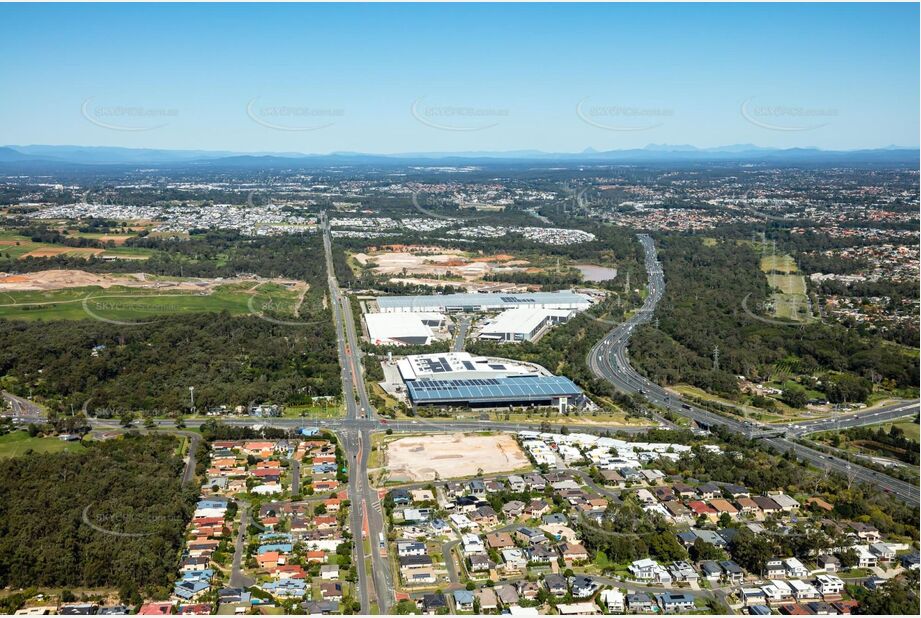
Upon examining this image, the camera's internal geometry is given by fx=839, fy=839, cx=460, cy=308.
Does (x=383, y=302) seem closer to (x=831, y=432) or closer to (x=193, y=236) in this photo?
(x=831, y=432)

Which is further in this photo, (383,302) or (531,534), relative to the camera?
(383,302)

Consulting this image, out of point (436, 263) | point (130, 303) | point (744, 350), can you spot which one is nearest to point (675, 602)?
point (744, 350)

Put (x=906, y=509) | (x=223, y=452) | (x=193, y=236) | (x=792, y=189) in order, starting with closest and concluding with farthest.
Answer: (x=906, y=509), (x=223, y=452), (x=193, y=236), (x=792, y=189)

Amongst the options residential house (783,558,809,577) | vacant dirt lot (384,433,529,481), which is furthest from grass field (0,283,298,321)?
residential house (783,558,809,577)

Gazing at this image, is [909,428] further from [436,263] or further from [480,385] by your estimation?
[436,263]

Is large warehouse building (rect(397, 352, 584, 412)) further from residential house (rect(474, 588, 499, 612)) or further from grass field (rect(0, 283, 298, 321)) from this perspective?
grass field (rect(0, 283, 298, 321))

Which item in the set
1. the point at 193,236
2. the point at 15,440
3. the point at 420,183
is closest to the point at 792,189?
the point at 420,183
